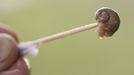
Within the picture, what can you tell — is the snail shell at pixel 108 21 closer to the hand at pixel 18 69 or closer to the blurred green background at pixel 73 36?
the hand at pixel 18 69

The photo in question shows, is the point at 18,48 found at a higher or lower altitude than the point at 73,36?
higher

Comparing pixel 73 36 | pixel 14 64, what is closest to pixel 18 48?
pixel 14 64

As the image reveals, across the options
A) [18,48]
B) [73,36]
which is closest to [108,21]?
[18,48]

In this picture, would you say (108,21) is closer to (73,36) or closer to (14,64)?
(14,64)

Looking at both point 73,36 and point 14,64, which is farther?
point 73,36

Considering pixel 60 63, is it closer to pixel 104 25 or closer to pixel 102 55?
pixel 102 55

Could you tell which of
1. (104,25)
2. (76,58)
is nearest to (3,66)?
(104,25)

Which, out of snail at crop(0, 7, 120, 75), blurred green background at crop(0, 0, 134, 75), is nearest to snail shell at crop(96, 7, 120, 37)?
snail at crop(0, 7, 120, 75)

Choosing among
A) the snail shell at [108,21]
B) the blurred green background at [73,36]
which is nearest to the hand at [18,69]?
the snail shell at [108,21]
